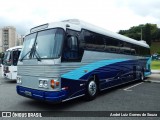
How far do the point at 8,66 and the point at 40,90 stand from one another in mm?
8546

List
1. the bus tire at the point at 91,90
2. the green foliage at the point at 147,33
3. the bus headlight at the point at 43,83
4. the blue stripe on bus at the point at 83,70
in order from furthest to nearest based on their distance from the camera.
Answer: the green foliage at the point at 147,33
the bus tire at the point at 91,90
the blue stripe on bus at the point at 83,70
the bus headlight at the point at 43,83

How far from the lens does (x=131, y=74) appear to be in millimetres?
11922

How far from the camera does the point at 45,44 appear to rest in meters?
6.23

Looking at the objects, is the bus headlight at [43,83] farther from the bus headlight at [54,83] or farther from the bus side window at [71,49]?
the bus side window at [71,49]

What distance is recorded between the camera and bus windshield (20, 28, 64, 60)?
601 centimetres

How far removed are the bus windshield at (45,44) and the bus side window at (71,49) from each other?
0.94 feet

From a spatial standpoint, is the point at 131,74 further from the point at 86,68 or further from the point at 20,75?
the point at 20,75

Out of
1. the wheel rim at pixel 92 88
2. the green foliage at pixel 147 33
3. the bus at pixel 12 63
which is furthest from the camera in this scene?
the green foliage at pixel 147 33

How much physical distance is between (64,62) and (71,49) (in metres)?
0.59

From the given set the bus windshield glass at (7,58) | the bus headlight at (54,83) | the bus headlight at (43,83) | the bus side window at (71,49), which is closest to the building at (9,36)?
the bus windshield glass at (7,58)

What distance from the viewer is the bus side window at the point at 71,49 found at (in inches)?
244

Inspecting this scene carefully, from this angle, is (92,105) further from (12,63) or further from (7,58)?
(7,58)

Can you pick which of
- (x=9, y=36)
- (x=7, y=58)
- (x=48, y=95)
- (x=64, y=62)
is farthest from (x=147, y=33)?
(x=48, y=95)

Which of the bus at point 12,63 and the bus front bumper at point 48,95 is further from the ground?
the bus at point 12,63
